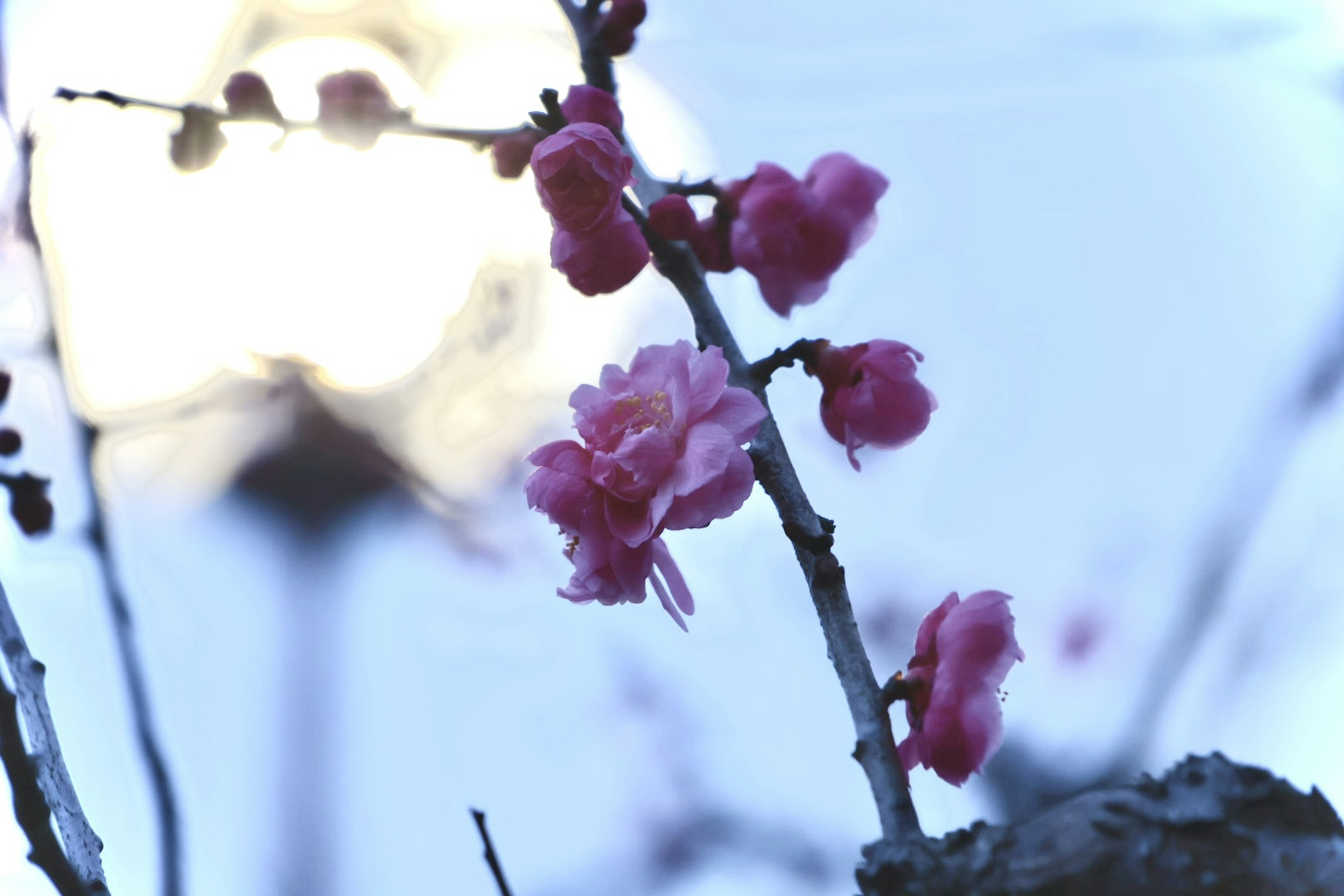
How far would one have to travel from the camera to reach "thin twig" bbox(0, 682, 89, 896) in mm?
558

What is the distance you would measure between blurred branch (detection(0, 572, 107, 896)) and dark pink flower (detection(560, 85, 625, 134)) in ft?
2.21

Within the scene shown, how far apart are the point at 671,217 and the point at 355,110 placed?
0.54 meters

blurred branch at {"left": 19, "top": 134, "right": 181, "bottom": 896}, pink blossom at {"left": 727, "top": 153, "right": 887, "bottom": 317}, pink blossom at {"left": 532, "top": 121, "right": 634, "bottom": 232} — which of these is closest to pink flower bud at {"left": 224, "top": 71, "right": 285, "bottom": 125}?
blurred branch at {"left": 19, "top": 134, "right": 181, "bottom": 896}

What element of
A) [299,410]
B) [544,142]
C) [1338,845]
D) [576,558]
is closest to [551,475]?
[576,558]

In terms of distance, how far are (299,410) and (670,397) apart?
178 centimetres

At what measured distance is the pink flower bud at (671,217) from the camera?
3.48 ft

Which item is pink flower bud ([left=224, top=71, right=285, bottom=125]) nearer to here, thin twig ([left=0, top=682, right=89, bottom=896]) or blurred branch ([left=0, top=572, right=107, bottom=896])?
blurred branch ([left=0, top=572, right=107, bottom=896])

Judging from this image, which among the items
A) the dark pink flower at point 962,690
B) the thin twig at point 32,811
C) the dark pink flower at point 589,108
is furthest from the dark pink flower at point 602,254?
the thin twig at point 32,811

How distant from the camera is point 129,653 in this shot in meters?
1.23

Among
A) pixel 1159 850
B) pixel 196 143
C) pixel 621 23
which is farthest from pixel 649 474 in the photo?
pixel 196 143

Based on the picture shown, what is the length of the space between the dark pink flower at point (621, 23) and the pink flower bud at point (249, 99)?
16.1 inches

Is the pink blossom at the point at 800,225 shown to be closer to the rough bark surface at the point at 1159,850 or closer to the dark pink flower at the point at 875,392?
the dark pink flower at the point at 875,392

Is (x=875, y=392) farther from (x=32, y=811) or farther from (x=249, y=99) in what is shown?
(x=249, y=99)

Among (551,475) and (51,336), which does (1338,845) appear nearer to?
(551,475)
